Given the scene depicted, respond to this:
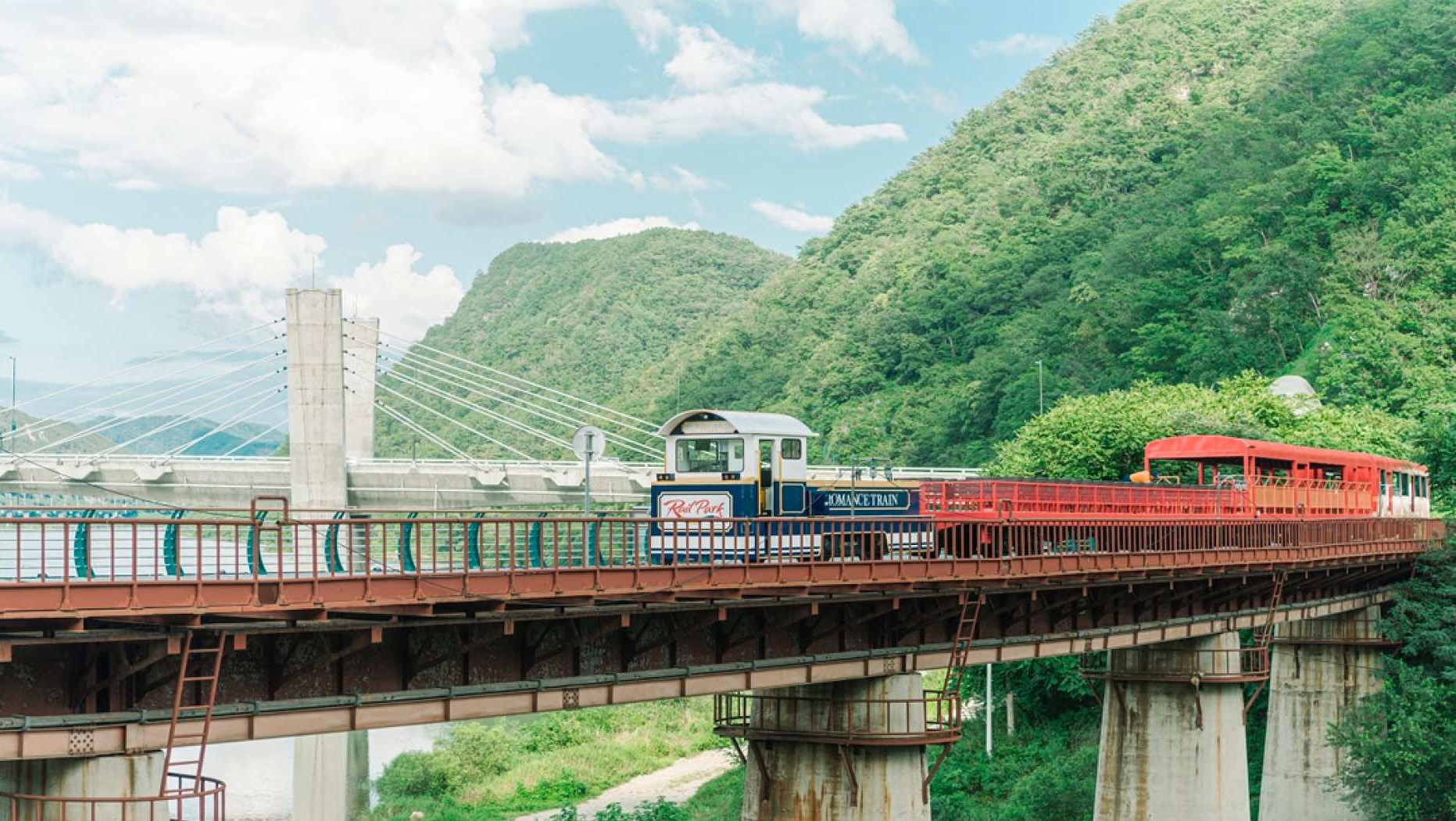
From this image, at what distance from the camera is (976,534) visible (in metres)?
30.4

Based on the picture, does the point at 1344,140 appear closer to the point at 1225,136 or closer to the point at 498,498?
the point at 1225,136

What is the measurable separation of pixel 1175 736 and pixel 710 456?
54.5ft

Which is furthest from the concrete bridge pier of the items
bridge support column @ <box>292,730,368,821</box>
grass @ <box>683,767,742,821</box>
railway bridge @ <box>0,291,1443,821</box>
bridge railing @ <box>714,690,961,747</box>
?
bridge railing @ <box>714,690,961,747</box>

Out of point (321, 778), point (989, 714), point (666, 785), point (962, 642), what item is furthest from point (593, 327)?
point (962, 642)

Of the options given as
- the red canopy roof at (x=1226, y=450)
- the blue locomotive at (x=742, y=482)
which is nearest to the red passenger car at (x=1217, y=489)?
the red canopy roof at (x=1226, y=450)

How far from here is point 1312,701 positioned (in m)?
48.7

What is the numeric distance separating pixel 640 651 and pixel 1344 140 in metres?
91.9

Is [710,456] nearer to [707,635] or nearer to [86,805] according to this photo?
[707,635]

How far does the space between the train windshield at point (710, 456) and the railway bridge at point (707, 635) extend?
3.96 ft

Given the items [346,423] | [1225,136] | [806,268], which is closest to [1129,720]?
[346,423]

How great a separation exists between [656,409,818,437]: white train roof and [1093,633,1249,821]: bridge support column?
48.0ft

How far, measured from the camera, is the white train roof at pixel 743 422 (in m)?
27.0

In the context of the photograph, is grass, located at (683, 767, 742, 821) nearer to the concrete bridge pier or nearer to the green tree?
the concrete bridge pier

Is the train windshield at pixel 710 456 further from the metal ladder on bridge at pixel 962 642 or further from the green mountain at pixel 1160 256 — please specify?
the green mountain at pixel 1160 256
